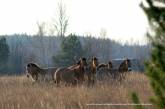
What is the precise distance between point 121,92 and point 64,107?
2573 mm

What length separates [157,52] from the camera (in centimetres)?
243

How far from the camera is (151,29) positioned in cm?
244

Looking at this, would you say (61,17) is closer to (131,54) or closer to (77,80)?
(77,80)

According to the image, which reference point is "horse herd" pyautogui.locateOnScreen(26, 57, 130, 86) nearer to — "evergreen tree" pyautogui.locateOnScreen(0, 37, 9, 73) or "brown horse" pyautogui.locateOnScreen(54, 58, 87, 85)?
"brown horse" pyautogui.locateOnScreen(54, 58, 87, 85)

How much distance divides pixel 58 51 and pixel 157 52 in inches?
2130

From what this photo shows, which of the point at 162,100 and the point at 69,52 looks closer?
the point at 162,100

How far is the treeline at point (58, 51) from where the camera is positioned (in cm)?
4921

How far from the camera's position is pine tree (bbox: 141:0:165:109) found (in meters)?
2.39

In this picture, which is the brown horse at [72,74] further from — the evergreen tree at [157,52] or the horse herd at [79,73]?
the evergreen tree at [157,52]

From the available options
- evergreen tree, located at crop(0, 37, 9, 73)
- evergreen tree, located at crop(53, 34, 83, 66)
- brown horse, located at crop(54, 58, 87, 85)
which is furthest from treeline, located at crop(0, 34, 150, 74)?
brown horse, located at crop(54, 58, 87, 85)

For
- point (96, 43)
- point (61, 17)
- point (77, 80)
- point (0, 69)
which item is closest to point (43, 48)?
point (96, 43)

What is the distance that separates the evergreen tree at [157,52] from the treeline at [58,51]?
6.4 inches

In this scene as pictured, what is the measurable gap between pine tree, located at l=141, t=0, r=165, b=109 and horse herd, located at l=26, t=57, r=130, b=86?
15380mm

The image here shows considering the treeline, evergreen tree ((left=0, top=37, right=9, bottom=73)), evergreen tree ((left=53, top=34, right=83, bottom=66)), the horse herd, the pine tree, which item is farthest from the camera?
evergreen tree ((left=0, top=37, right=9, bottom=73))
